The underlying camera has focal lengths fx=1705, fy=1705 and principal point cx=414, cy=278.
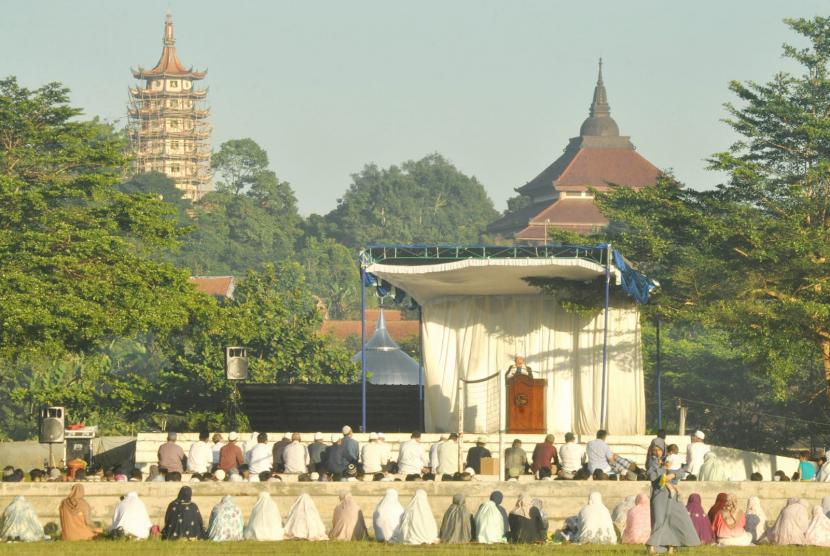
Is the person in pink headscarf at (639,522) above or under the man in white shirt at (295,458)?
under

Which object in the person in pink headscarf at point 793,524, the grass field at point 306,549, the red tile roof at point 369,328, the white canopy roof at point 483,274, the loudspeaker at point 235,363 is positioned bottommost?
the grass field at point 306,549

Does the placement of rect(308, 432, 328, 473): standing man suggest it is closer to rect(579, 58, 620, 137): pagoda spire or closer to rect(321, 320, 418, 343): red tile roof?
rect(321, 320, 418, 343): red tile roof

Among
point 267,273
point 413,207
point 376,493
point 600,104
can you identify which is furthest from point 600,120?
point 376,493

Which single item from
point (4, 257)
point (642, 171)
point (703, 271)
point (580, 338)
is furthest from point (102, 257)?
point (642, 171)

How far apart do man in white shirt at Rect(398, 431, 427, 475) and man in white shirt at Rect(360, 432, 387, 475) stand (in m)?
0.32

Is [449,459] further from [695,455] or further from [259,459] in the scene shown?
[695,455]

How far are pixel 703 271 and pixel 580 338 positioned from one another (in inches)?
161

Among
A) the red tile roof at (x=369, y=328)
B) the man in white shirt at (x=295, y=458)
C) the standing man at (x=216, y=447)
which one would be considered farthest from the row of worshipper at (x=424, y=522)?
the red tile roof at (x=369, y=328)

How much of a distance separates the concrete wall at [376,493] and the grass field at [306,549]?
1175 millimetres

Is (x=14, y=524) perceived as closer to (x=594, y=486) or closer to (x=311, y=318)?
(x=594, y=486)

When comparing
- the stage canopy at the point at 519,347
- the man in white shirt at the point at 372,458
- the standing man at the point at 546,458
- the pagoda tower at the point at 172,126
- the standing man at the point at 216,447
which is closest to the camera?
the standing man at the point at 546,458

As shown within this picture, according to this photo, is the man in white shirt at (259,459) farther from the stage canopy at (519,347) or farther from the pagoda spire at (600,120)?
the pagoda spire at (600,120)

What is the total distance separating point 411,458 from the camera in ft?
76.7

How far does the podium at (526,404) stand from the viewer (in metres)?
28.1
